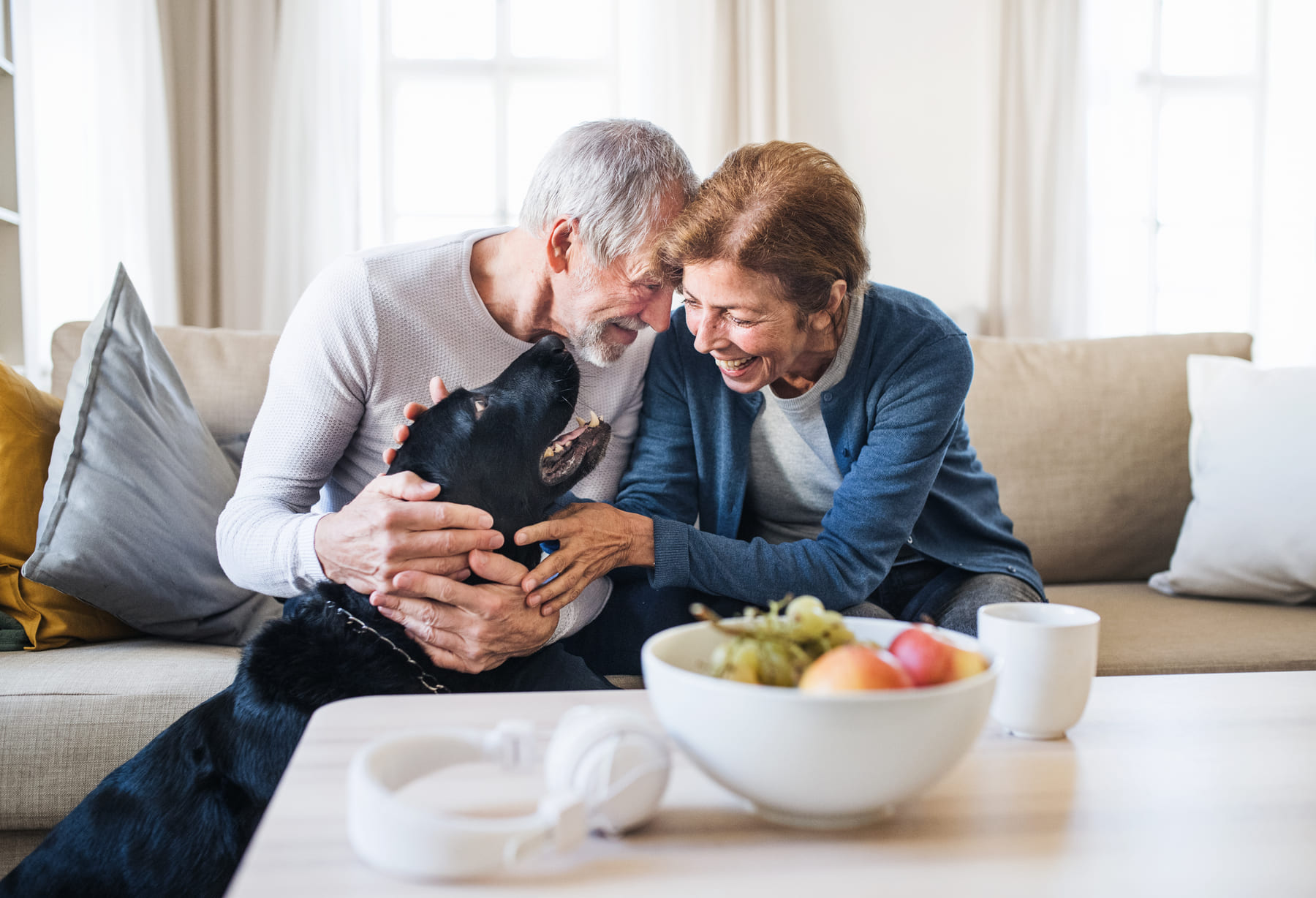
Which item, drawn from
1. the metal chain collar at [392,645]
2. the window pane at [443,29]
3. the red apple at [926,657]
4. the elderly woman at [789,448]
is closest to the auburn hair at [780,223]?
the elderly woman at [789,448]

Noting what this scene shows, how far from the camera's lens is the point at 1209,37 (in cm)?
355

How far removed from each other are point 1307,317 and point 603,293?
10.8 ft

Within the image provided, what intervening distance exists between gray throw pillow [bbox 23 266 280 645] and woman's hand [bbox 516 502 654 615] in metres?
0.63

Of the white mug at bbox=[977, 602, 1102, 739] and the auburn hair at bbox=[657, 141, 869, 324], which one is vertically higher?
the auburn hair at bbox=[657, 141, 869, 324]

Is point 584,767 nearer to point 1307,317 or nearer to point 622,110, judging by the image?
point 622,110

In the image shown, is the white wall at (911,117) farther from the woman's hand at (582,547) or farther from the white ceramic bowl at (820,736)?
the white ceramic bowl at (820,736)

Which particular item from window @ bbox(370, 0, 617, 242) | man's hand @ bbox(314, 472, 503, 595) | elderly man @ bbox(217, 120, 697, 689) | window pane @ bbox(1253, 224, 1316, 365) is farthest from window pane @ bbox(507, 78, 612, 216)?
window pane @ bbox(1253, 224, 1316, 365)

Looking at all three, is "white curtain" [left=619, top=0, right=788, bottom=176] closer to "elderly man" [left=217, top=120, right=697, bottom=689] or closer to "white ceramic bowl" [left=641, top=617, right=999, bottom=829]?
"elderly man" [left=217, top=120, right=697, bottom=689]

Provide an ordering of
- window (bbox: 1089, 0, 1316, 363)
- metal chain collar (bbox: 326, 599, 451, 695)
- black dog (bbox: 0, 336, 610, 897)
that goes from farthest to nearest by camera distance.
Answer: window (bbox: 1089, 0, 1316, 363) < metal chain collar (bbox: 326, 599, 451, 695) < black dog (bbox: 0, 336, 610, 897)

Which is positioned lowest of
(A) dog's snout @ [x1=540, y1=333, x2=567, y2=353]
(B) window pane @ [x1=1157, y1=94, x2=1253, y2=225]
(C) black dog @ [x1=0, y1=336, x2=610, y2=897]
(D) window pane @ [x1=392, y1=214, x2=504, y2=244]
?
(C) black dog @ [x1=0, y1=336, x2=610, y2=897]

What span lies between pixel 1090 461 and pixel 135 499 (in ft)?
5.79

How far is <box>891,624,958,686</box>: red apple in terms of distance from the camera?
0.60 meters

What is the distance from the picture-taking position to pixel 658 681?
1.91ft

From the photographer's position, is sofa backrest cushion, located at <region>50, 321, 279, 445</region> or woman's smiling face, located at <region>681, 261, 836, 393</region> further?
sofa backrest cushion, located at <region>50, 321, 279, 445</region>
